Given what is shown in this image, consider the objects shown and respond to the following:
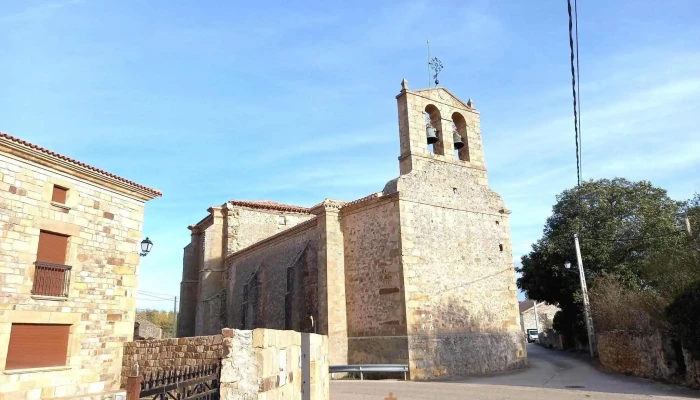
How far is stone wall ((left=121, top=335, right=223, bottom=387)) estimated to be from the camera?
10453 millimetres

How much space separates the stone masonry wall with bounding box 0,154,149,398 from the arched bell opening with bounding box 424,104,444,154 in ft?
34.3

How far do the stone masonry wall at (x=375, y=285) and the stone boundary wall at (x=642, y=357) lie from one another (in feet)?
22.9

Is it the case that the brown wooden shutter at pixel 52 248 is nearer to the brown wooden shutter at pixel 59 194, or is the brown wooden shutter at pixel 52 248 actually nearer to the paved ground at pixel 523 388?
the brown wooden shutter at pixel 59 194

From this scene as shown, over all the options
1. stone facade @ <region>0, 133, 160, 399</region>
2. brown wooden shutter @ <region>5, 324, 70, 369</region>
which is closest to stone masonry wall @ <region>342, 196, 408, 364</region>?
stone facade @ <region>0, 133, 160, 399</region>

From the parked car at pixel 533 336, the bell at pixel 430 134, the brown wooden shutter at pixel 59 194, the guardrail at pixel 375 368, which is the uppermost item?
the bell at pixel 430 134

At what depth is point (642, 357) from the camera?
544 inches

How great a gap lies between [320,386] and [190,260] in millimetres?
26011

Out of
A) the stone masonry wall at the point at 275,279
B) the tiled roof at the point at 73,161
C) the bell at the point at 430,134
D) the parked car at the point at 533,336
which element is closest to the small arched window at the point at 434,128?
the bell at the point at 430,134

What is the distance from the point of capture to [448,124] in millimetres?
18172

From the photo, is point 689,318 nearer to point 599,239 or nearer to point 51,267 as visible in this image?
point 599,239

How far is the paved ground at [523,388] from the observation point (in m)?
10.6

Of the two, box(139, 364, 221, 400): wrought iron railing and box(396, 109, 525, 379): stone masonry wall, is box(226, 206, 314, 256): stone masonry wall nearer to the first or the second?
box(396, 109, 525, 379): stone masonry wall

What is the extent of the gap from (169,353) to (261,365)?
8.30 m

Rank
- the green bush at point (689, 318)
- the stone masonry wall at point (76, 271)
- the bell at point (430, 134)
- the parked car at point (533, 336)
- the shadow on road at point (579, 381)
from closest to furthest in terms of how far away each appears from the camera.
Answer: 1. the green bush at point (689, 318)
2. the stone masonry wall at point (76, 271)
3. the shadow on road at point (579, 381)
4. the bell at point (430, 134)
5. the parked car at point (533, 336)
